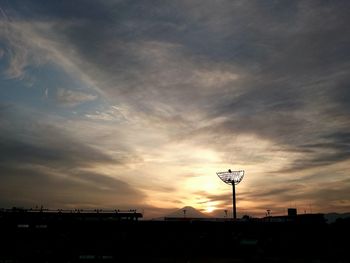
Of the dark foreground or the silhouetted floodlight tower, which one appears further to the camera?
the silhouetted floodlight tower

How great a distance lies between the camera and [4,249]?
61969 millimetres

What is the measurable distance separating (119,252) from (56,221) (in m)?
14.4

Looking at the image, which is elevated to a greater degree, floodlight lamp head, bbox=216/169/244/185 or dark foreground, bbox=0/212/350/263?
floodlight lamp head, bbox=216/169/244/185

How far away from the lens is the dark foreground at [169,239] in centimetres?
6306

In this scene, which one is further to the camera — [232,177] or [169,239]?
[232,177]

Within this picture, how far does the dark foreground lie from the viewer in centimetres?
6306

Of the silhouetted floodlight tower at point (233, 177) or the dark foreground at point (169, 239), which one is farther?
the silhouetted floodlight tower at point (233, 177)

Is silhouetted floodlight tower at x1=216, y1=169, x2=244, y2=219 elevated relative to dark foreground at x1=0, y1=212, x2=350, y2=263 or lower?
elevated

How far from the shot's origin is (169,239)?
6856cm

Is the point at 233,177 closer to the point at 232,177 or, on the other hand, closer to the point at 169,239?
the point at 232,177

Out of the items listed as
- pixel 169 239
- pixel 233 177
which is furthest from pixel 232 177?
pixel 169 239

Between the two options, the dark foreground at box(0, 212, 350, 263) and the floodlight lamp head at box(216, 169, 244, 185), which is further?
the floodlight lamp head at box(216, 169, 244, 185)

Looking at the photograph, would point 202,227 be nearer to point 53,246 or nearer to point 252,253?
point 252,253

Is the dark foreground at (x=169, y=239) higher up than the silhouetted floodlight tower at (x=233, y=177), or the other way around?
the silhouetted floodlight tower at (x=233, y=177)
